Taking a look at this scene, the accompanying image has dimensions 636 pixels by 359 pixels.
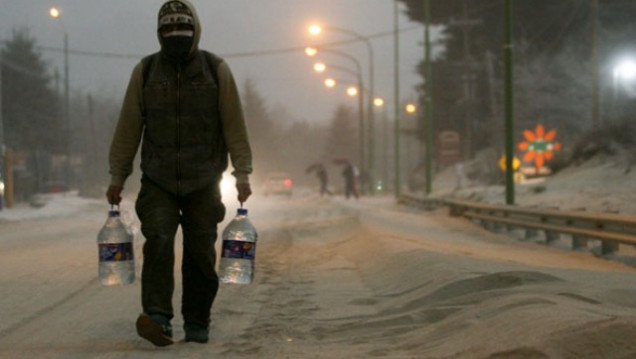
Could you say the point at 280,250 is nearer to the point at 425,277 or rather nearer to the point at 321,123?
the point at 425,277

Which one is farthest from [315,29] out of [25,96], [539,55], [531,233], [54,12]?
[25,96]

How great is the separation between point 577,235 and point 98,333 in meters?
9.33

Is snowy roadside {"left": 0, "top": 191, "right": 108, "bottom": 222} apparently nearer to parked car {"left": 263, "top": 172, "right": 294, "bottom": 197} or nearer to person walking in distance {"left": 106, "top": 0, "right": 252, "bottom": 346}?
parked car {"left": 263, "top": 172, "right": 294, "bottom": 197}

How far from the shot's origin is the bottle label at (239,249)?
253 inches

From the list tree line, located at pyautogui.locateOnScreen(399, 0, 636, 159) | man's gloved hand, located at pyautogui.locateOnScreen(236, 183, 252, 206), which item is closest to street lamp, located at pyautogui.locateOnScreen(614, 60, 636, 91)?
tree line, located at pyautogui.locateOnScreen(399, 0, 636, 159)

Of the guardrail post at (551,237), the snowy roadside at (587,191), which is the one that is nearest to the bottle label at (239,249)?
the guardrail post at (551,237)

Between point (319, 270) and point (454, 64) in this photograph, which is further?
point (454, 64)

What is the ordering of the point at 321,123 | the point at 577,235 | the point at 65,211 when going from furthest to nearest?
1. the point at 321,123
2. the point at 65,211
3. the point at 577,235

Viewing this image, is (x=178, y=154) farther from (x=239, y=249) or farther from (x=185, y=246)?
(x=239, y=249)

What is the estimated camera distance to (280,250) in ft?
49.4

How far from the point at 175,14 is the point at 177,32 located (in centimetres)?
12

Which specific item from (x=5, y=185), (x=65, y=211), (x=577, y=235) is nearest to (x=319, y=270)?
(x=577, y=235)

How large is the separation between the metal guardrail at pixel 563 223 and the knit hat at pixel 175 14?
7.71 meters

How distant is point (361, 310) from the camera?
322 inches
